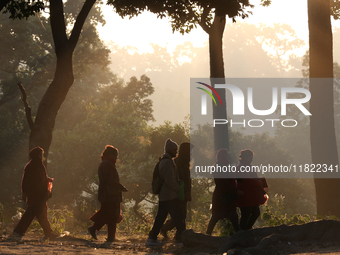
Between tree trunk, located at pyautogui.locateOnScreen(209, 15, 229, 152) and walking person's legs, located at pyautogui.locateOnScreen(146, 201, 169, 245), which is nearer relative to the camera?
walking person's legs, located at pyautogui.locateOnScreen(146, 201, 169, 245)

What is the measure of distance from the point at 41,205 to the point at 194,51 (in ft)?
410

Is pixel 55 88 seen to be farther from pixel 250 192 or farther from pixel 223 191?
pixel 250 192

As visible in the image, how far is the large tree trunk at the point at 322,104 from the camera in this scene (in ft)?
28.0

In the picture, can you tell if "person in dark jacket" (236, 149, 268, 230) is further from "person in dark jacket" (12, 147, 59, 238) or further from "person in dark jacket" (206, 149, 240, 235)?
"person in dark jacket" (12, 147, 59, 238)

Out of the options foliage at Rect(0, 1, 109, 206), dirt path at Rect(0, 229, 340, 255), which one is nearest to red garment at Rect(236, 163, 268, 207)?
dirt path at Rect(0, 229, 340, 255)

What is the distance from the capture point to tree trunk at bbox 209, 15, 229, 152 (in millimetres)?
9969

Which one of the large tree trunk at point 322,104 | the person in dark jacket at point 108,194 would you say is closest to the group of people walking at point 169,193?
the person in dark jacket at point 108,194

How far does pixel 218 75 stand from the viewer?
10289 millimetres

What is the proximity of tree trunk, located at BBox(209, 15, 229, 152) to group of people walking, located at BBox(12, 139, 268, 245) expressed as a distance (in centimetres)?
275

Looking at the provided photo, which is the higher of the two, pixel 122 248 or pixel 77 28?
pixel 77 28

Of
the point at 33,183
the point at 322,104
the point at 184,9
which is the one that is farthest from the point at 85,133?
the point at 322,104

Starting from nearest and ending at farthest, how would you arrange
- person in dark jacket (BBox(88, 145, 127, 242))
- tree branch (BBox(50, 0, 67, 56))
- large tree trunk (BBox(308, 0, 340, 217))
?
1. person in dark jacket (BBox(88, 145, 127, 242))
2. large tree trunk (BBox(308, 0, 340, 217))
3. tree branch (BBox(50, 0, 67, 56))

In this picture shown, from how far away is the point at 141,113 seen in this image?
36406 millimetres

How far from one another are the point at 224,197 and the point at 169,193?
983mm
